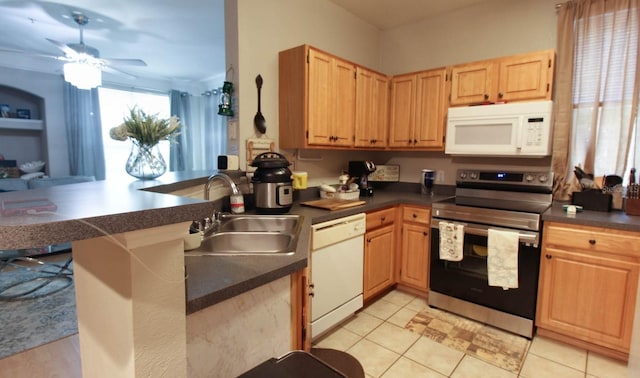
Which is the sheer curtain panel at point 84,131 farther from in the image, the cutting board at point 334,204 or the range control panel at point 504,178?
the range control panel at point 504,178

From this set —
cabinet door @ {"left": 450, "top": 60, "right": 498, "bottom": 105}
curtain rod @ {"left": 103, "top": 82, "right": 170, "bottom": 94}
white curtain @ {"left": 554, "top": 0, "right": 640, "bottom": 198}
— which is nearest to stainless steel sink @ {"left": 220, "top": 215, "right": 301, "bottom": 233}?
cabinet door @ {"left": 450, "top": 60, "right": 498, "bottom": 105}

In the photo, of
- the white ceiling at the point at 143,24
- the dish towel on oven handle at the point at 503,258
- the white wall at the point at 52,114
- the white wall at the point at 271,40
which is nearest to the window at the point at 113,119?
the white wall at the point at 52,114

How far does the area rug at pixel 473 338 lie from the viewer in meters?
2.02

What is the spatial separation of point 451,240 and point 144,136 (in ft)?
7.15

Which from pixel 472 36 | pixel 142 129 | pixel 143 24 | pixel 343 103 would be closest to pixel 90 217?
pixel 142 129

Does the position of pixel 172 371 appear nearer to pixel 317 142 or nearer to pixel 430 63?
pixel 317 142

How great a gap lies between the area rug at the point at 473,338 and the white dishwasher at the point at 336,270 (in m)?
0.52

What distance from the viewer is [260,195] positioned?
2139 mm

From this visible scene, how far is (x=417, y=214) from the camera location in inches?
107

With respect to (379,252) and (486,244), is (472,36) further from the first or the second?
(379,252)

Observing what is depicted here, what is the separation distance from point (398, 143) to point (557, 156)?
4.25 ft

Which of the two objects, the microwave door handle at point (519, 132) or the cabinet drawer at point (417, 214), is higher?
the microwave door handle at point (519, 132)

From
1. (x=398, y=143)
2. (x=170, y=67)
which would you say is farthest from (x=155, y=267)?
(x=170, y=67)

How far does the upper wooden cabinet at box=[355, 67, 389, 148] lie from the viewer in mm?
2879
